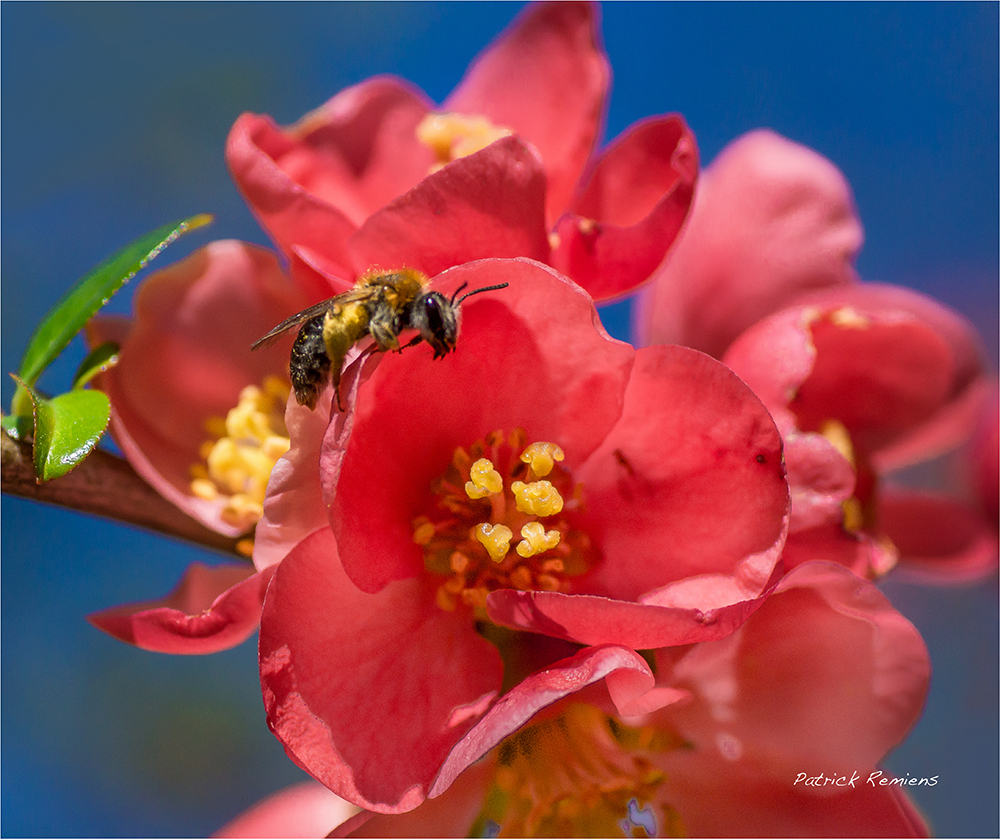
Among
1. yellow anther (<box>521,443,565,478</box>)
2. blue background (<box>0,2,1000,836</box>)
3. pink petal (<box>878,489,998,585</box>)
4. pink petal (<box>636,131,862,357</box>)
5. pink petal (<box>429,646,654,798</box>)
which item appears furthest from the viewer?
blue background (<box>0,2,1000,836</box>)

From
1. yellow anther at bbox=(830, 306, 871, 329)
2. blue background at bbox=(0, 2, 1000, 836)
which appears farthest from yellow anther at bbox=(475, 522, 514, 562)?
blue background at bbox=(0, 2, 1000, 836)

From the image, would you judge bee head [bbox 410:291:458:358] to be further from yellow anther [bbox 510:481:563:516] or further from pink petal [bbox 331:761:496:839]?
pink petal [bbox 331:761:496:839]

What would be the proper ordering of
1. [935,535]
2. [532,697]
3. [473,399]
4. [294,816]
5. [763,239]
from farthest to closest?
1. [935,535]
2. [763,239]
3. [294,816]
4. [473,399]
5. [532,697]

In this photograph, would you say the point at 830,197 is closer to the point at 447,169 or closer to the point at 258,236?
the point at 447,169

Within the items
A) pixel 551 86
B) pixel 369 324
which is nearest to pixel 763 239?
pixel 551 86

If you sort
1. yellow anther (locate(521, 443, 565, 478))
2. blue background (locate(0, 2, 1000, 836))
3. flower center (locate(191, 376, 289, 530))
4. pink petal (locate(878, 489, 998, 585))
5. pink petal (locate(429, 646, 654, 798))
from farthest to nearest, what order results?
blue background (locate(0, 2, 1000, 836)) → pink petal (locate(878, 489, 998, 585)) → flower center (locate(191, 376, 289, 530)) → yellow anther (locate(521, 443, 565, 478)) → pink petal (locate(429, 646, 654, 798))

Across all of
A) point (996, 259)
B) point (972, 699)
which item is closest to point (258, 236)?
point (996, 259)
